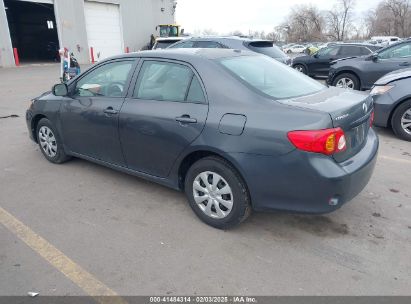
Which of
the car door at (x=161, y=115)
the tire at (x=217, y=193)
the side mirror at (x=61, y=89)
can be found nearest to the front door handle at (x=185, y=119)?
the car door at (x=161, y=115)

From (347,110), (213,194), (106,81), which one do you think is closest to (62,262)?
(213,194)

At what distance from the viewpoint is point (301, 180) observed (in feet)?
9.24

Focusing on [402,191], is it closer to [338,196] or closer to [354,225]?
[354,225]

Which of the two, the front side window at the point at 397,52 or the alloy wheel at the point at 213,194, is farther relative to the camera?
the front side window at the point at 397,52

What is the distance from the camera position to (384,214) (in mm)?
3609

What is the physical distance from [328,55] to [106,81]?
11.5m

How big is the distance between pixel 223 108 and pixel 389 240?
1.86m

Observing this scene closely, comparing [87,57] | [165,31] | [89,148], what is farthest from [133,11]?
[89,148]

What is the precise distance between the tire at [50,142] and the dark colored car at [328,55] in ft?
37.1

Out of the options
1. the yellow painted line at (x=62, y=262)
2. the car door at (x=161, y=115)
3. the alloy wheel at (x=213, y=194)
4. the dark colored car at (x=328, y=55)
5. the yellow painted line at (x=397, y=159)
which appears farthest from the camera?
the dark colored car at (x=328, y=55)

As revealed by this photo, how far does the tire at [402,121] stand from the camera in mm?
5987

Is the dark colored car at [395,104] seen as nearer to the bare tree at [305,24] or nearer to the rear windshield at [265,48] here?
the rear windshield at [265,48]

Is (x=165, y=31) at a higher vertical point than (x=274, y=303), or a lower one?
higher

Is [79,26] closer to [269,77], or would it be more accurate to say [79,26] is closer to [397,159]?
[397,159]
